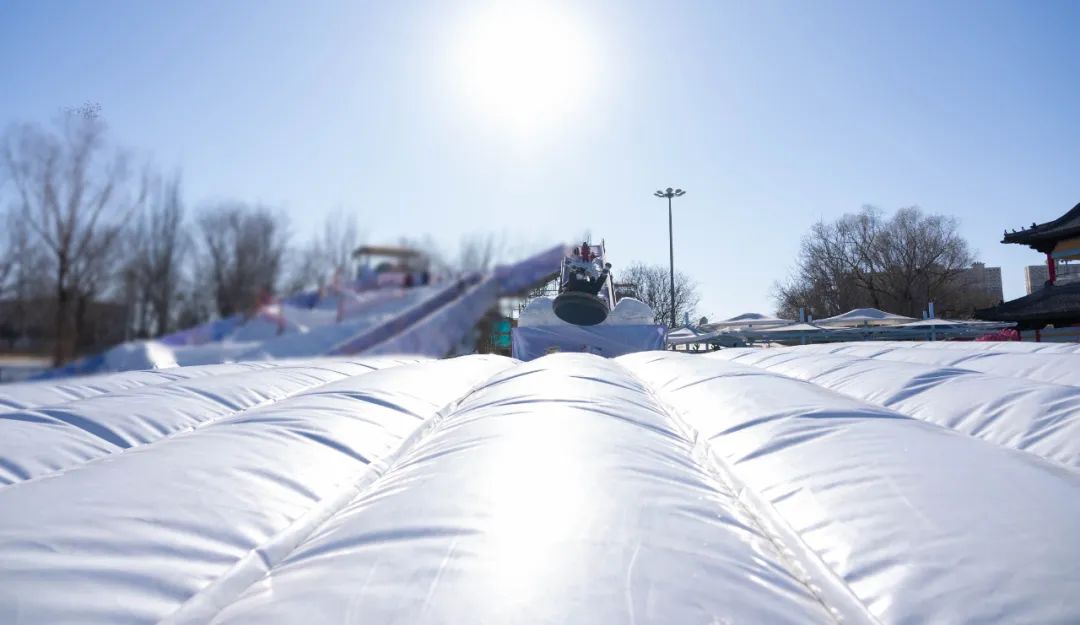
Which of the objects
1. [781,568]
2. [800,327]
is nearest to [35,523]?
[781,568]

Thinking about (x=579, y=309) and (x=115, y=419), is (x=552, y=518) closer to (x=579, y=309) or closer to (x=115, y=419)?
(x=115, y=419)

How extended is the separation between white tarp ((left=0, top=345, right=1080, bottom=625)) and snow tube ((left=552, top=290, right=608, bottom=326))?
6833mm

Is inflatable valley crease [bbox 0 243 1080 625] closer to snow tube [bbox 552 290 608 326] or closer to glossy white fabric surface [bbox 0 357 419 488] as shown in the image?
glossy white fabric surface [bbox 0 357 419 488]

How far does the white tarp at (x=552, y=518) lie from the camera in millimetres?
833

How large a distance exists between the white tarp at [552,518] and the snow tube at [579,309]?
22.4 ft

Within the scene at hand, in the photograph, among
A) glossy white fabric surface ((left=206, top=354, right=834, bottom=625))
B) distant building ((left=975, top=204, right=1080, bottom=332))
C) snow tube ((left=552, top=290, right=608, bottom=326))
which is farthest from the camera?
distant building ((left=975, top=204, right=1080, bottom=332))

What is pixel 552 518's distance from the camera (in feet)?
3.45

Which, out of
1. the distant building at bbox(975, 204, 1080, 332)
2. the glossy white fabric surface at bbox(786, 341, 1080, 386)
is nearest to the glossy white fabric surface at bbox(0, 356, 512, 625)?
the glossy white fabric surface at bbox(786, 341, 1080, 386)

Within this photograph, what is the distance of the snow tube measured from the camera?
8.91 meters

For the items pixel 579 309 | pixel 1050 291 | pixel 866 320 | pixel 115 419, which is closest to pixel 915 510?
pixel 115 419

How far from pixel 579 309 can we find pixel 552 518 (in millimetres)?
Answer: 7893

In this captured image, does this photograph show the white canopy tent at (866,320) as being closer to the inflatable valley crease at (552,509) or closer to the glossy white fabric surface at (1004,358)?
the glossy white fabric surface at (1004,358)

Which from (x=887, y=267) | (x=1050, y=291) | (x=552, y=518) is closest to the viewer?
(x=552, y=518)

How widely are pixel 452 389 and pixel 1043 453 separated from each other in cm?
218
